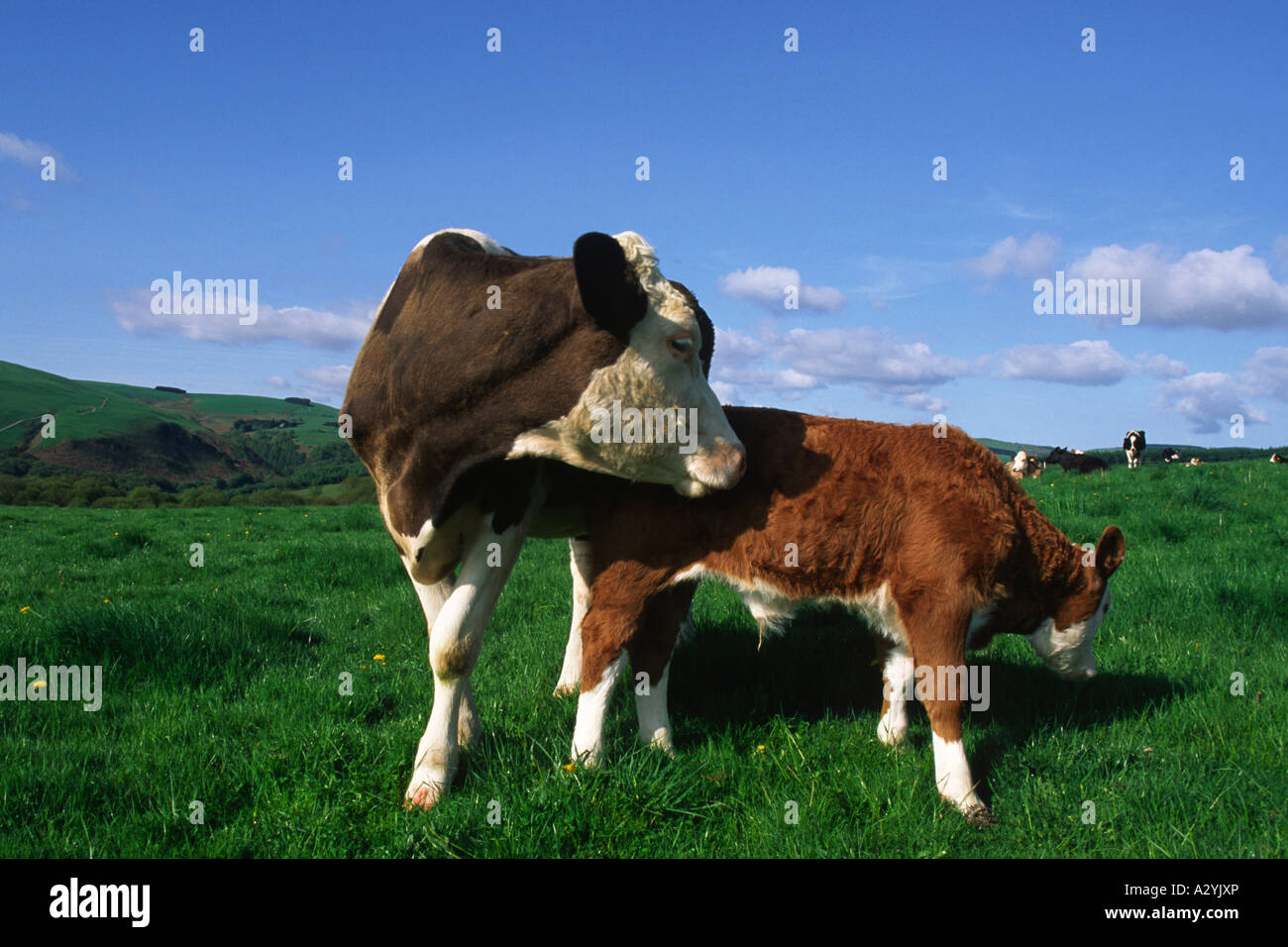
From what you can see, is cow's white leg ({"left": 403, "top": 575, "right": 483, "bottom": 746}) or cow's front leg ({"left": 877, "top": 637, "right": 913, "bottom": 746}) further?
cow's front leg ({"left": 877, "top": 637, "right": 913, "bottom": 746})

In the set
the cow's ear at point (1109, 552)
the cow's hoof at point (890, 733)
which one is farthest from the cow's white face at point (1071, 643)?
the cow's hoof at point (890, 733)

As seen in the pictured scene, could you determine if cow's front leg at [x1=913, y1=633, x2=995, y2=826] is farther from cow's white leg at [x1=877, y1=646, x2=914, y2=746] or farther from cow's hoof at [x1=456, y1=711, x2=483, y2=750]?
cow's hoof at [x1=456, y1=711, x2=483, y2=750]

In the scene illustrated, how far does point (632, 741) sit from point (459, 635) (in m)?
1.17

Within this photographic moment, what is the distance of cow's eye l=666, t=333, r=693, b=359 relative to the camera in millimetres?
3615

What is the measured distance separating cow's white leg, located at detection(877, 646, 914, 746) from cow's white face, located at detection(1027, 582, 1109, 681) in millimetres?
767

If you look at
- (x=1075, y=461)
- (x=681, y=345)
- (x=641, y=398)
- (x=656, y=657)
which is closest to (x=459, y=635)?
(x=656, y=657)

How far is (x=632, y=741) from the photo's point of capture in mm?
4391

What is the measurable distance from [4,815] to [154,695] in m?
1.47

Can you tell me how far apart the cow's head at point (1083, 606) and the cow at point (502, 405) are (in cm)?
215

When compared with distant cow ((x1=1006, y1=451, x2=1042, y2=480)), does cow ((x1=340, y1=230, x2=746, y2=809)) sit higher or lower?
lower

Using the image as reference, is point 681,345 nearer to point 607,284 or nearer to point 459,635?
point 607,284

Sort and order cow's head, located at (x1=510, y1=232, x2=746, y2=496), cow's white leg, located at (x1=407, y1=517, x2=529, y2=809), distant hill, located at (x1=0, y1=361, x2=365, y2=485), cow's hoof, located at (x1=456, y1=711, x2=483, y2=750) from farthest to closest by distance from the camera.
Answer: distant hill, located at (x1=0, y1=361, x2=365, y2=485), cow's hoof, located at (x1=456, y1=711, x2=483, y2=750), cow's white leg, located at (x1=407, y1=517, x2=529, y2=809), cow's head, located at (x1=510, y1=232, x2=746, y2=496)

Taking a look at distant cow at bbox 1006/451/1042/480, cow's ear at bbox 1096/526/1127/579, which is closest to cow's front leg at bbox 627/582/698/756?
cow's ear at bbox 1096/526/1127/579
